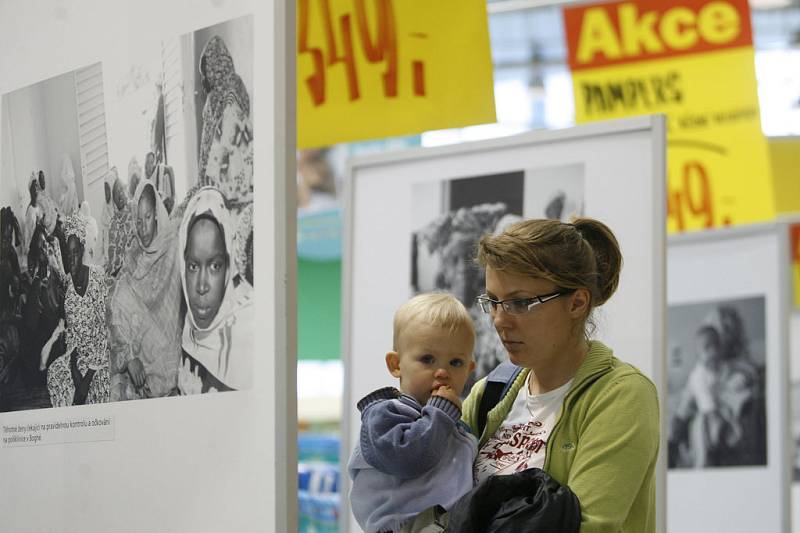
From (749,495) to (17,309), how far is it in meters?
3.12

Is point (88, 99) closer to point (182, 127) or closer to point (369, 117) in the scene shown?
point (182, 127)

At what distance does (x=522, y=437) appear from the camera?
7.22 feet

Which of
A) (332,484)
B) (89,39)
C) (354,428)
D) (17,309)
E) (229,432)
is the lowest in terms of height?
(332,484)

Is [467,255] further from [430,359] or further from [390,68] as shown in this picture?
[430,359]

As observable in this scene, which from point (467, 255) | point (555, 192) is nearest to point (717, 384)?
point (467, 255)

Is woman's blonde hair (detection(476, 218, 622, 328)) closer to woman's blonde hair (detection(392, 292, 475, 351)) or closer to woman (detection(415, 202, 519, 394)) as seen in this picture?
woman's blonde hair (detection(392, 292, 475, 351))

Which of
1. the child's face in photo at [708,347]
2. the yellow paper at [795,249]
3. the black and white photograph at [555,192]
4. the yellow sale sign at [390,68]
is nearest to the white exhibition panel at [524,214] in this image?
the black and white photograph at [555,192]

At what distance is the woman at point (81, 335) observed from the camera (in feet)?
7.27

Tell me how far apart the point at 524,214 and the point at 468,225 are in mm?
207

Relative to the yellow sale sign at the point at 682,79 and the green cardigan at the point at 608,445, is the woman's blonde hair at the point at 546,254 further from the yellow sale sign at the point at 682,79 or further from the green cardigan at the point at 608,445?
the yellow sale sign at the point at 682,79

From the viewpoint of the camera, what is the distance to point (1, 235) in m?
2.52

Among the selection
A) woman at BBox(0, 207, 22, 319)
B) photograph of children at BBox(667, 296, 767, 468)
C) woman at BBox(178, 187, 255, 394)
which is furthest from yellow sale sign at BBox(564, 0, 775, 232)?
woman at BBox(178, 187, 255, 394)

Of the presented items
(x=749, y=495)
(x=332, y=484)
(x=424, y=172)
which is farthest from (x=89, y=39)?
(x=332, y=484)

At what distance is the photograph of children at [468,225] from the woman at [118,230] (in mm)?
1574
